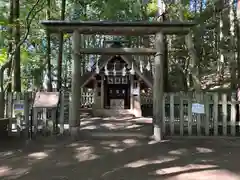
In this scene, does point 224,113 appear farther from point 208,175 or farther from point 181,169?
point 208,175

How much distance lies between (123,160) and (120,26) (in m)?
4.25

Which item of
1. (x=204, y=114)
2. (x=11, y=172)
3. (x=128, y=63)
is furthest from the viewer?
(x=128, y=63)

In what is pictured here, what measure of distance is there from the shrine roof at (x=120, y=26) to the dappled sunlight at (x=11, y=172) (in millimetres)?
4497

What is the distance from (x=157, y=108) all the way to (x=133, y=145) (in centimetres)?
149

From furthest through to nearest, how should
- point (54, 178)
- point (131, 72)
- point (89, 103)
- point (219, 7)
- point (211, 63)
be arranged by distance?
point (211, 63)
point (89, 103)
point (219, 7)
point (131, 72)
point (54, 178)

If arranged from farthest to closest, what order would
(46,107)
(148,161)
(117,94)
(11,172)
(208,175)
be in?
(117,94)
(46,107)
(148,161)
(11,172)
(208,175)

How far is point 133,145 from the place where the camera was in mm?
7117

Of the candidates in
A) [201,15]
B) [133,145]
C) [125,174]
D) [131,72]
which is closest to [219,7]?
[201,15]

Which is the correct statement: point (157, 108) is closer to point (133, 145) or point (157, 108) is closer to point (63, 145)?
point (133, 145)

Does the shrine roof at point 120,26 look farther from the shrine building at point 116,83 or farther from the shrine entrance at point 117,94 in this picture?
the shrine entrance at point 117,94

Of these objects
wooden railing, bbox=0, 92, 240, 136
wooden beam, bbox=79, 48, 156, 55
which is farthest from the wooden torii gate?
wooden railing, bbox=0, 92, 240, 136

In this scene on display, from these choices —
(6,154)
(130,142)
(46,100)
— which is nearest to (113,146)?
(130,142)

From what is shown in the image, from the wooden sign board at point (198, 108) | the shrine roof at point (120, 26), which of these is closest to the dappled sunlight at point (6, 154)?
the shrine roof at point (120, 26)

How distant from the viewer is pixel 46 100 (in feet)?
25.8
